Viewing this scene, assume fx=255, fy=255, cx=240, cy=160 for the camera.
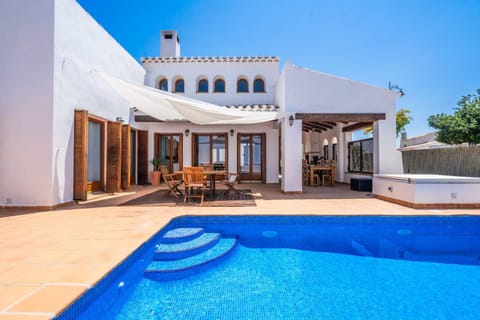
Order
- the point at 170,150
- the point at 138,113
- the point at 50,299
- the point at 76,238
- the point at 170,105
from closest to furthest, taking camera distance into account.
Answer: the point at 50,299 < the point at 76,238 < the point at 170,105 < the point at 138,113 < the point at 170,150

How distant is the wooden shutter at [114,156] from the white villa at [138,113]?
0.03 m

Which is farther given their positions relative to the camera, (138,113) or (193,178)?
(138,113)

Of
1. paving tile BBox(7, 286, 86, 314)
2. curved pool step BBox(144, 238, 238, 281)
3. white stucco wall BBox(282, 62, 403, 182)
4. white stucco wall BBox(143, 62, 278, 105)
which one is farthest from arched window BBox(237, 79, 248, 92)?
paving tile BBox(7, 286, 86, 314)

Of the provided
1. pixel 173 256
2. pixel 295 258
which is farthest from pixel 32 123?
pixel 295 258

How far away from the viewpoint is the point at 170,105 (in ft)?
24.2

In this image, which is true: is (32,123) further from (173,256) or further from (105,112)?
(173,256)

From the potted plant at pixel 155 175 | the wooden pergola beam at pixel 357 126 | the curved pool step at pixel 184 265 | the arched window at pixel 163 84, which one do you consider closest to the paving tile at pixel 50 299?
the curved pool step at pixel 184 265

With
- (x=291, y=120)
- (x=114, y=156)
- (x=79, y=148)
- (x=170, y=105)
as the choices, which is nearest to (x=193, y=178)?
(x=170, y=105)

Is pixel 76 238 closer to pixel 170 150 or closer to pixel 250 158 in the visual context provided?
pixel 170 150

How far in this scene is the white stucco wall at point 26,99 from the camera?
5.79 meters

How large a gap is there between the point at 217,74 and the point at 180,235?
9.92m

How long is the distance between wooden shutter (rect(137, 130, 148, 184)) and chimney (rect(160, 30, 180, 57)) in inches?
230

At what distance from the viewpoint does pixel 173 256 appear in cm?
372

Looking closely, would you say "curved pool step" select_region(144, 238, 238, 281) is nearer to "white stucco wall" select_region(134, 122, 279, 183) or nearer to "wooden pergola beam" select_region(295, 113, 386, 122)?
"wooden pergola beam" select_region(295, 113, 386, 122)
